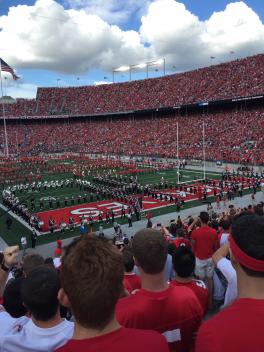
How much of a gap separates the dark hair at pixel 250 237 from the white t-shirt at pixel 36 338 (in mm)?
1045

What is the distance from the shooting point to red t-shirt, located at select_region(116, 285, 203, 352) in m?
2.18

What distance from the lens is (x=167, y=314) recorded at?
2242 mm

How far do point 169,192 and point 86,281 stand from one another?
2311 centimetres

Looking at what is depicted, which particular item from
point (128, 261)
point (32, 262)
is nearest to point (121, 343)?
point (128, 261)

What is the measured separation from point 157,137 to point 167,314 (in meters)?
49.0

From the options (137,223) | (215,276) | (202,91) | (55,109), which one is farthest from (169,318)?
(55,109)

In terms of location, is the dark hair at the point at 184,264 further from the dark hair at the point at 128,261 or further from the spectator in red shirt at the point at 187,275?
the dark hair at the point at 128,261

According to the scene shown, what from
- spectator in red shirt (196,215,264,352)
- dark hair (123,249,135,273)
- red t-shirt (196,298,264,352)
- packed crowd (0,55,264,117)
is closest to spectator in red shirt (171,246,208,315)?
dark hair (123,249,135,273)

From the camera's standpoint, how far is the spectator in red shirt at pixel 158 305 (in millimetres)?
2188

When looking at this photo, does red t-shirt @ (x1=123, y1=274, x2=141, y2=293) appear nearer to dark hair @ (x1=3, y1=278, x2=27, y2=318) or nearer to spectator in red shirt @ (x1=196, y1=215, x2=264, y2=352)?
dark hair @ (x1=3, y1=278, x2=27, y2=318)

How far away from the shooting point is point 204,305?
112 inches

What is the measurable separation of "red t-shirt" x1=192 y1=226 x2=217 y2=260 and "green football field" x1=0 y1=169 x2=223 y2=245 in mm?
6037

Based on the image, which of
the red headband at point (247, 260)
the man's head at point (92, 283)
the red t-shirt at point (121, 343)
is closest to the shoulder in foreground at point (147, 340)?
the red t-shirt at point (121, 343)

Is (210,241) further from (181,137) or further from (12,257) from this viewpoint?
(181,137)
